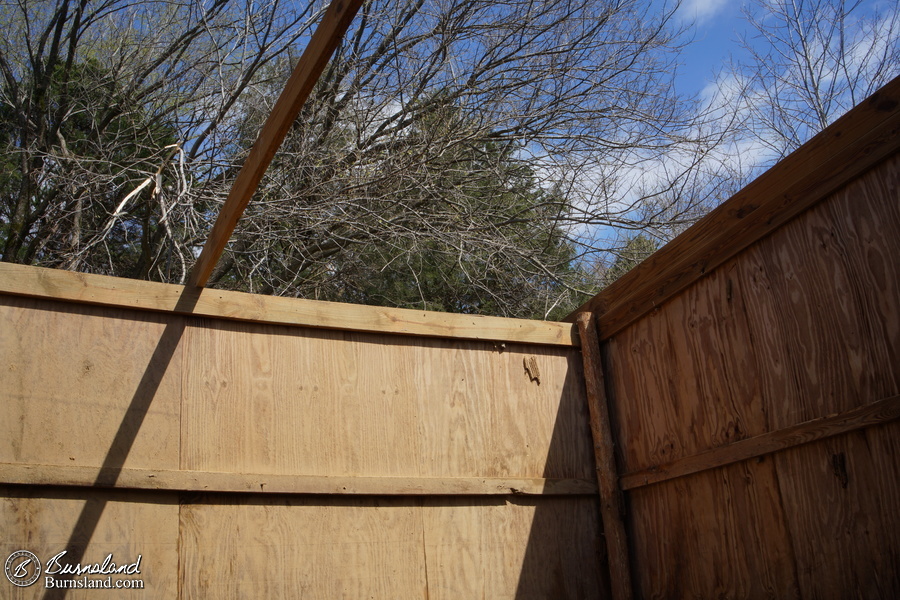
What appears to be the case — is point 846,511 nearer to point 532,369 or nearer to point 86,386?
point 532,369

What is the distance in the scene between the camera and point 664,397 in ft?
10.0

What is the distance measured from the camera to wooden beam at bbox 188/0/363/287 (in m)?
2.15

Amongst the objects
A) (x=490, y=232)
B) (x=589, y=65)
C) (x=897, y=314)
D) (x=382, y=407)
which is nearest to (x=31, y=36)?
(x=490, y=232)

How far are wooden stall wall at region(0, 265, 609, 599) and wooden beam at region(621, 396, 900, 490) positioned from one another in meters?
0.38

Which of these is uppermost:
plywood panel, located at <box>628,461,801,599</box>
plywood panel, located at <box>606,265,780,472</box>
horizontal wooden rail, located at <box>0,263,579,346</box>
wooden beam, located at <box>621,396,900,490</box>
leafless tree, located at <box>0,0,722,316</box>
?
leafless tree, located at <box>0,0,722,316</box>

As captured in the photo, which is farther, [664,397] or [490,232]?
[490,232]

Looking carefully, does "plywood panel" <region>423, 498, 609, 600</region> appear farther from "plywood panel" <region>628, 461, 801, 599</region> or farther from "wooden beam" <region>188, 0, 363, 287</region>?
"wooden beam" <region>188, 0, 363, 287</region>

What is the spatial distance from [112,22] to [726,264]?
16.5ft

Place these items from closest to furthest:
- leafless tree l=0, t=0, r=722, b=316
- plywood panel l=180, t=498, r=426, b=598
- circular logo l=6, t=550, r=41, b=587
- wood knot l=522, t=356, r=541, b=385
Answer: circular logo l=6, t=550, r=41, b=587
plywood panel l=180, t=498, r=426, b=598
wood knot l=522, t=356, r=541, b=385
leafless tree l=0, t=0, r=722, b=316

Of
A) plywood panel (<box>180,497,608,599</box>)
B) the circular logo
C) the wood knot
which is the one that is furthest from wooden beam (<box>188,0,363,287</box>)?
the wood knot

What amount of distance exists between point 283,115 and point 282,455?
1.23m

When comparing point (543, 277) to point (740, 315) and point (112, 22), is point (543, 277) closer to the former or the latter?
point (740, 315)

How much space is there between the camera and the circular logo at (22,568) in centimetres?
236

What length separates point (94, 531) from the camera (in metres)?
2.49
